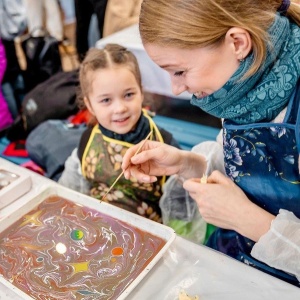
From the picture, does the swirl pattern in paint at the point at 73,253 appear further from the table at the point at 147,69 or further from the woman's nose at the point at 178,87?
the table at the point at 147,69

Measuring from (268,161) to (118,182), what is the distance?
664 mm

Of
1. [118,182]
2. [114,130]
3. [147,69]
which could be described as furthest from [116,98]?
[147,69]

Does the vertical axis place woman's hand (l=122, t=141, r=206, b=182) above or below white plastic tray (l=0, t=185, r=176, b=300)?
above

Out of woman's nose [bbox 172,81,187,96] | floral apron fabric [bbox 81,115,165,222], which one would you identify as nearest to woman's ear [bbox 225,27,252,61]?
woman's nose [bbox 172,81,187,96]

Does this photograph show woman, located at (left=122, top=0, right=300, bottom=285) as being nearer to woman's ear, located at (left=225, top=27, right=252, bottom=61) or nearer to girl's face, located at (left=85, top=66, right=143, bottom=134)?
woman's ear, located at (left=225, top=27, right=252, bottom=61)

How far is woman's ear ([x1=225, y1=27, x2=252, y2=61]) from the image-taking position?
0.80m

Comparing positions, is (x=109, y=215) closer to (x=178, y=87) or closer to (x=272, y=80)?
(x=178, y=87)

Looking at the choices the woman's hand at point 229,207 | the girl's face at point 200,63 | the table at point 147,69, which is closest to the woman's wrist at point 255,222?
the woman's hand at point 229,207

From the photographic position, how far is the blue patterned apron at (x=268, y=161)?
872mm

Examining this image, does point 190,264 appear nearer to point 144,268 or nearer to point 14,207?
point 144,268

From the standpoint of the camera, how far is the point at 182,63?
0.86 m

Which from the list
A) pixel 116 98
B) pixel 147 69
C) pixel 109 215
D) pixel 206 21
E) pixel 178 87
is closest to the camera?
pixel 206 21

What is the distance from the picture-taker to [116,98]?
1390 millimetres

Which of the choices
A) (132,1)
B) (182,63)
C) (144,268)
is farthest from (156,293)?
(132,1)
